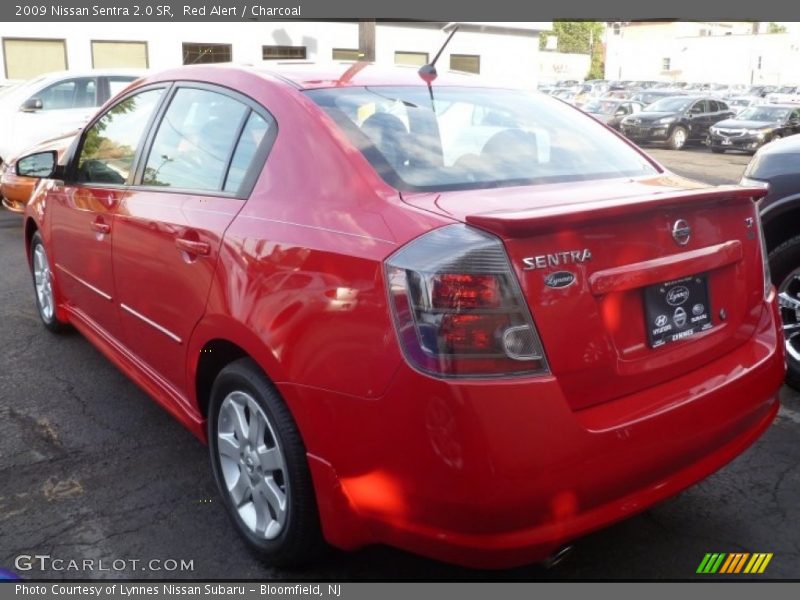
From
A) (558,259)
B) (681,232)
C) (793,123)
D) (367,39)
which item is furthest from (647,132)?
(558,259)

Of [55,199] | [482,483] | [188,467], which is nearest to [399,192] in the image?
[482,483]

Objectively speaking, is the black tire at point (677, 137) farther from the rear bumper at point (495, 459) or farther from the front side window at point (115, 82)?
the rear bumper at point (495, 459)

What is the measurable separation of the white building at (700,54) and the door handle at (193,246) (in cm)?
7898

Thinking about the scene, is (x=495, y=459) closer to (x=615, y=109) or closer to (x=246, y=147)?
(x=246, y=147)

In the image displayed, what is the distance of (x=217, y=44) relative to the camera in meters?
24.6

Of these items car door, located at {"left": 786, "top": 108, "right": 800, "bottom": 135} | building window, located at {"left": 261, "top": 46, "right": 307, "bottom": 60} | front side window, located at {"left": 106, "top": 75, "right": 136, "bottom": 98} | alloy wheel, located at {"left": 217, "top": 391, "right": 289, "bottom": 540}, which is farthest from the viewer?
building window, located at {"left": 261, "top": 46, "right": 307, "bottom": 60}

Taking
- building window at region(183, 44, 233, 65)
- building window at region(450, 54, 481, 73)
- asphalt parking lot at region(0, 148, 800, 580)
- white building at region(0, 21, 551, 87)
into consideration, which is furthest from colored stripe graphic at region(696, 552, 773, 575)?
building window at region(450, 54, 481, 73)

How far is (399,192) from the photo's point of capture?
242 cm

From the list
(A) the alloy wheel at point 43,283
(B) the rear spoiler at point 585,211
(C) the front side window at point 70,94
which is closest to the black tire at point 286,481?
(B) the rear spoiler at point 585,211

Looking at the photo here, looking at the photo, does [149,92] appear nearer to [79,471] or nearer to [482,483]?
[79,471]

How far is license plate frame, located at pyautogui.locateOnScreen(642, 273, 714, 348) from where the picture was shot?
7.72 ft

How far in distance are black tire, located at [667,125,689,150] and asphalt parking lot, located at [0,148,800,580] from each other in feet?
77.3

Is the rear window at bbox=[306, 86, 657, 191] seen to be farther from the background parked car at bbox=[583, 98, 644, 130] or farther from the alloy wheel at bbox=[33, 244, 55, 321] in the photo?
the background parked car at bbox=[583, 98, 644, 130]

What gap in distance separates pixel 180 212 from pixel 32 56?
22.2 meters
